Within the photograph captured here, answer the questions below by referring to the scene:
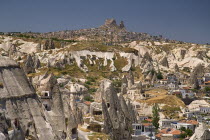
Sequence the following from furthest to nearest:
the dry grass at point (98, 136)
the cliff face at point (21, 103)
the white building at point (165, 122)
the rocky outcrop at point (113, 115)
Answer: the white building at point (165, 122) → the rocky outcrop at point (113, 115) → the dry grass at point (98, 136) → the cliff face at point (21, 103)

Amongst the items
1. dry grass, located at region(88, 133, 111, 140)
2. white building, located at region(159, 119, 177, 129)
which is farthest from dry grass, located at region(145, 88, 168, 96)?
dry grass, located at region(88, 133, 111, 140)

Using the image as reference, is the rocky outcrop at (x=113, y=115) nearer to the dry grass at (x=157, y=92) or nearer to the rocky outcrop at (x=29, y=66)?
the dry grass at (x=157, y=92)

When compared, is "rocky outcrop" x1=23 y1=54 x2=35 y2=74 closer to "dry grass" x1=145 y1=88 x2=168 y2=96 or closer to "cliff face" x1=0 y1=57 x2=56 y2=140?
"dry grass" x1=145 y1=88 x2=168 y2=96

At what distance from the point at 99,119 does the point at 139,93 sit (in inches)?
2473

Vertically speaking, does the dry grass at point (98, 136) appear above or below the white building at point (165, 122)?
above

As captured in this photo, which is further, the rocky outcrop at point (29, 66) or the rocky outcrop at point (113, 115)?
the rocky outcrop at point (29, 66)

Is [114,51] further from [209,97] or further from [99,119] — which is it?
[99,119]

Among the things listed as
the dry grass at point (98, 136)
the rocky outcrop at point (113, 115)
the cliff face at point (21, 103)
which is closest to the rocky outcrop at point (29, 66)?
the rocky outcrop at point (113, 115)

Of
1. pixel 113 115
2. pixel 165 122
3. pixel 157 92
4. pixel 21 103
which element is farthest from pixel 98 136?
pixel 157 92

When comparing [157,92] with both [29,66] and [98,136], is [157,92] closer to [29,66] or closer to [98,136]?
[29,66]

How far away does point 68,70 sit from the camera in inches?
5197

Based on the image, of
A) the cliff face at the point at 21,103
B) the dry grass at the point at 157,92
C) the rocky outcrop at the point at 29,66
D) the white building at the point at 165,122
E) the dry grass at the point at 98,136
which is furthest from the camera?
the rocky outcrop at the point at 29,66

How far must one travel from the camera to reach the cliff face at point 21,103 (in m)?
21.0

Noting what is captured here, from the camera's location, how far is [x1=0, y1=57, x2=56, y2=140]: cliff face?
2103cm
